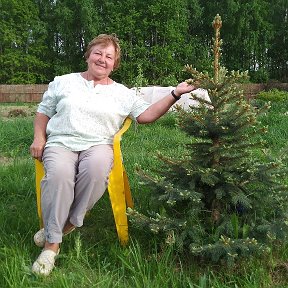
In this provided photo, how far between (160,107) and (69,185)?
0.77 m

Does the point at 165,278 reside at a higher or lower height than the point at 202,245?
lower

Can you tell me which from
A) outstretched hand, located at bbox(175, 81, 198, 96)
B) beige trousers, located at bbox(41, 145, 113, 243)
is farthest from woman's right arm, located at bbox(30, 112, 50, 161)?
outstretched hand, located at bbox(175, 81, 198, 96)

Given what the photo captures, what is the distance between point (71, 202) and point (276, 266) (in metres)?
1.10

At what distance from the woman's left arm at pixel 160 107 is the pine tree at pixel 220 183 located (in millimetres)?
253

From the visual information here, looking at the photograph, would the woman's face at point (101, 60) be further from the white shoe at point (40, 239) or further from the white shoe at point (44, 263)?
the white shoe at point (44, 263)

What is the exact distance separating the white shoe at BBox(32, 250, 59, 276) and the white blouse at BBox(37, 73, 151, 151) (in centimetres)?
63

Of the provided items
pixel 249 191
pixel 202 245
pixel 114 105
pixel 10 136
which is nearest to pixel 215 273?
pixel 202 245

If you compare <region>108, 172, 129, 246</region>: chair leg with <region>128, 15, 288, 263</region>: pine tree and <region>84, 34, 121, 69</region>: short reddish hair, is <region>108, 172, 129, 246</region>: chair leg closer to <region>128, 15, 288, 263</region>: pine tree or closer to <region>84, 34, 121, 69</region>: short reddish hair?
<region>128, 15, 288, 263</region>: pine tree

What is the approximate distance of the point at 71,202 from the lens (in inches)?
94.6

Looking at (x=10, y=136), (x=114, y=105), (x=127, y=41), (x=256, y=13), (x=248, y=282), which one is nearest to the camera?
(x=248, y=282)

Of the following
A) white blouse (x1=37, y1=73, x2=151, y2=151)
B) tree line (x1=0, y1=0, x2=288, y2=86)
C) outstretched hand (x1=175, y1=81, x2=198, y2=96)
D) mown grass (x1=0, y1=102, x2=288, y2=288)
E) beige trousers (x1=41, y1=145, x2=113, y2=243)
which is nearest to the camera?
→ mown grass (x1=0, y1=102, x2=288, y2=288)

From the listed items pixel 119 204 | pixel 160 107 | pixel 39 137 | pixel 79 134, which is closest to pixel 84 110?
pixel 79 134

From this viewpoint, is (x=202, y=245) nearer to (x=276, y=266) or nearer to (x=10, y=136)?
(x=276, y=266)

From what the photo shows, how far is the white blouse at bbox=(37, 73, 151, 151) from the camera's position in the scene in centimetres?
268
